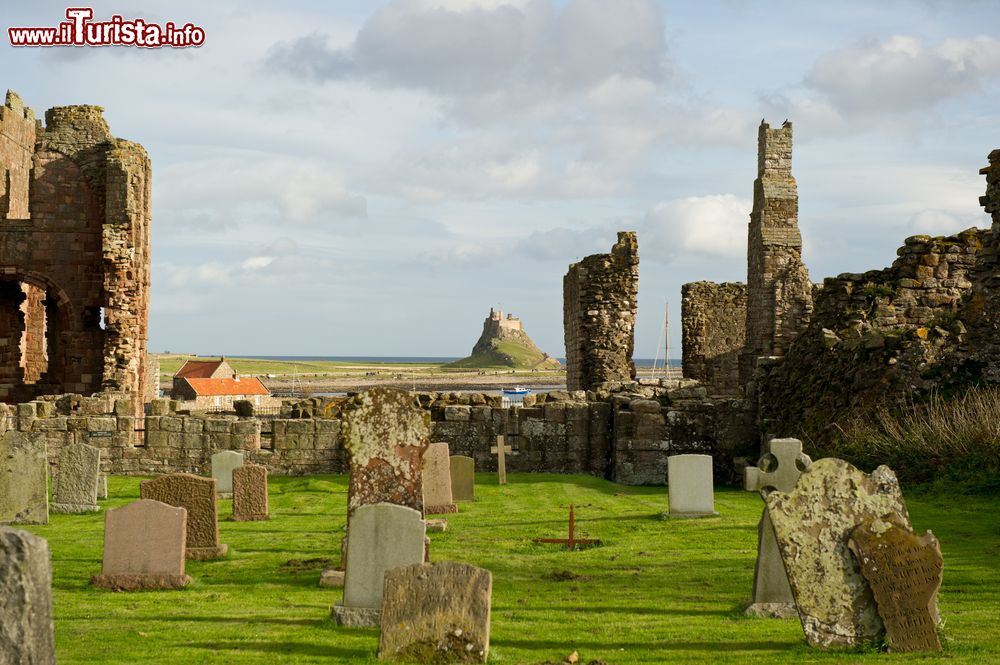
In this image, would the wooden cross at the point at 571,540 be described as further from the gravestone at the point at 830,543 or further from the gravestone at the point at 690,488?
the gravestone at the point at 830,543

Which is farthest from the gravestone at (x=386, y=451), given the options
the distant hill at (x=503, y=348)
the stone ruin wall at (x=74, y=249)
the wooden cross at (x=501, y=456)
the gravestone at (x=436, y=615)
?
the distant hill at (x=503, y=348)

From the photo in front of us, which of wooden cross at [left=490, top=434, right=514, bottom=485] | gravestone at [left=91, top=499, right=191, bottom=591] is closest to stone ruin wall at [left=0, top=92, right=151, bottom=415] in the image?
wooden cross at [left=490, top=434, right=514, bottom=485]

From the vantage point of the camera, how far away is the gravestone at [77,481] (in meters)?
Answer: 16.4

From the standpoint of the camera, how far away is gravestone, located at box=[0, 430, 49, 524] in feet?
49.2

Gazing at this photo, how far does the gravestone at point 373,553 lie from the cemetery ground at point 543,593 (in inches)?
8.1

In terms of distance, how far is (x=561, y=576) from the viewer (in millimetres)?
11414

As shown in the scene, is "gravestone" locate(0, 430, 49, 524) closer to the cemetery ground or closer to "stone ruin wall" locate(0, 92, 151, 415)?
the cemetery ground

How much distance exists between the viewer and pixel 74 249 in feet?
102

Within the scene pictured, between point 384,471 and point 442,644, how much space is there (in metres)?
3.80

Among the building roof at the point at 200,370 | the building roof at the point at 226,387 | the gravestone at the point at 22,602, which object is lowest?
the gravestone at the point at 22,602

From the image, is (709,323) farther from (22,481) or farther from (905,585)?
(905,585)

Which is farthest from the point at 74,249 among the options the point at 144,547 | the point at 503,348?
the point at 503,348

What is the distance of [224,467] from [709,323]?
1967 centimetres

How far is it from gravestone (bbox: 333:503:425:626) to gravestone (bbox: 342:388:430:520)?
1.92 metres
